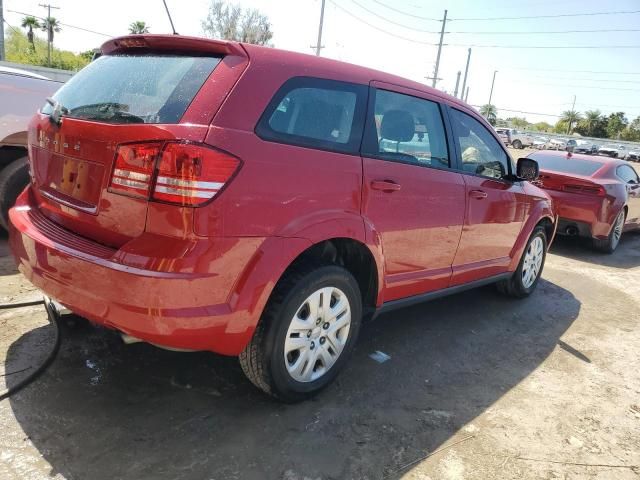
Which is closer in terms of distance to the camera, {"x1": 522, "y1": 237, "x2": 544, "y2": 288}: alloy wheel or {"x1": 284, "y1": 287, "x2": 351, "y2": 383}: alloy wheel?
{"x1": 284, "y1": 287, "x2": 351, "y2": 383}: alloy wheel

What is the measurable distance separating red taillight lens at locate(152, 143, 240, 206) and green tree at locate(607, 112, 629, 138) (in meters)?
96.4

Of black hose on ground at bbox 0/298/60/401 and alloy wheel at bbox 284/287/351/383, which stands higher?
alloy wheel at bbox 284/287/351/383

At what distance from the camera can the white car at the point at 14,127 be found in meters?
4.65

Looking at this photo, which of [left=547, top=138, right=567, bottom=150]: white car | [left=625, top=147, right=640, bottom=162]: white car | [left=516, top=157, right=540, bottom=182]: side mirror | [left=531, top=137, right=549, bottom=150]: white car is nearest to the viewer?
[left=516, top=157, right=540, bottom=182]: side mirror

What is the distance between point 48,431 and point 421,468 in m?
1.77

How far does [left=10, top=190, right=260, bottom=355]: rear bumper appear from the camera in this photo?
2.13m

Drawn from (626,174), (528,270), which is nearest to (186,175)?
(528,270)

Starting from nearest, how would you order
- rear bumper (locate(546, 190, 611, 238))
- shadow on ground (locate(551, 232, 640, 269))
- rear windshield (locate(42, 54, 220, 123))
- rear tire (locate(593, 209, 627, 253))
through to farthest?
rear windshield (locate(42, 54, 220, 123)), rear bumper (locate(546, 190, 611, 238)), shadow on ground (locate(551, 232, 640, 269)), rear tire (locate(593, 209, 627, 253))

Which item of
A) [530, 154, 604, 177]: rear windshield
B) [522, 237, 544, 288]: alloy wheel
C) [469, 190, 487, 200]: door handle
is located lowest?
[522, 237, 544, 288]: alloy wheel

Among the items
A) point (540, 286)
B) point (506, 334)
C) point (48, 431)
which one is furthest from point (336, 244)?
point (540, 286)

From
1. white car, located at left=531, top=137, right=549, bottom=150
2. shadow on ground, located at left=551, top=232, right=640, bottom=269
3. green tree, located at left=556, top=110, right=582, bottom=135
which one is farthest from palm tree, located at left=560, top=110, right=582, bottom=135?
shadow on ground, located at left=551, top=232, right=640, bottom=269

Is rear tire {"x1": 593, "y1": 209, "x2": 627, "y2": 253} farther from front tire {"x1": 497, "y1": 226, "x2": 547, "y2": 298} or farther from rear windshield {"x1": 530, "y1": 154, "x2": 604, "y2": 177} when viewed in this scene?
front tire {"x1": 497, "y1": 226, "x2": 547, "y2": 298}

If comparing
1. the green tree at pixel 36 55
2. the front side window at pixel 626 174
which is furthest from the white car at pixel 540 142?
the front side window at pixel 626 174

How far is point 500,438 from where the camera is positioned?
278 centimetres
